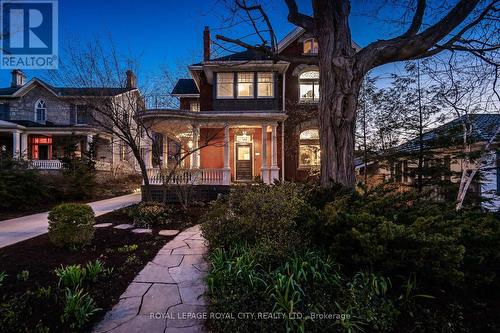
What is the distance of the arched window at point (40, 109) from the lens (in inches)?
798

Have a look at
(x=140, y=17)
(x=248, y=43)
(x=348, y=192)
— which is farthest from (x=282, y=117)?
(x=348, y=192)

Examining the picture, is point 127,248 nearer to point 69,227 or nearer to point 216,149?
point 69,227

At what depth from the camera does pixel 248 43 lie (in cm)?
620

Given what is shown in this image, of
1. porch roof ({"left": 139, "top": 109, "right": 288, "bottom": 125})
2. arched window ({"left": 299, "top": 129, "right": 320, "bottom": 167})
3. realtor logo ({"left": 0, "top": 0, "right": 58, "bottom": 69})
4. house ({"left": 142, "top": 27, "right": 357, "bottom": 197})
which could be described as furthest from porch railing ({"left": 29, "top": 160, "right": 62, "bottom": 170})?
arched window ({"left": 299, "top": 129, "right": 320, "bottom": 167})

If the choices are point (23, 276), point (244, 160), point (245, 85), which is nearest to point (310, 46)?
point (245, 85)

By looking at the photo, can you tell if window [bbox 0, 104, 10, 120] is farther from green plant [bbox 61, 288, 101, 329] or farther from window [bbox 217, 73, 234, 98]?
green plant [bbox 61, 288, 101, 329]

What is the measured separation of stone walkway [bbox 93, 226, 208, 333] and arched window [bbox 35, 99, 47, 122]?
74.6ft

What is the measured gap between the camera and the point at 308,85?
561 inches

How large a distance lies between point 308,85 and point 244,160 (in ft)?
18.2

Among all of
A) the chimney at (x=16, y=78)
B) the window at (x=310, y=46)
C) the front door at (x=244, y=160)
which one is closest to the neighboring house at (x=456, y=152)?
the front door at (x=244, y=160)

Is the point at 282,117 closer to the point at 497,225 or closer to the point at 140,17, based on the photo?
the point at 140,17

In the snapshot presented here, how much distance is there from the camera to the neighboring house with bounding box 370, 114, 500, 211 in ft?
24.1

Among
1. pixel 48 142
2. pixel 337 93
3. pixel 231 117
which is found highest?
pixel 231 117

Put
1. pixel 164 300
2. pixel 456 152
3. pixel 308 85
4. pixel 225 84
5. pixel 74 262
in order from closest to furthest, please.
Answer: pixel 164 300 < pixel 74 262 < pixel 456 152 < pixel 225 84 < pixel 308 85
